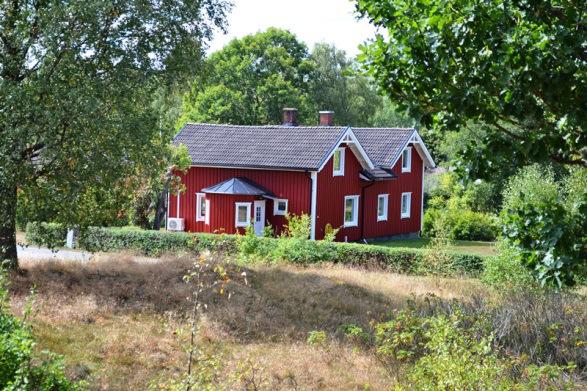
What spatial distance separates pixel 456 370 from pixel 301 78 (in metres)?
50.7

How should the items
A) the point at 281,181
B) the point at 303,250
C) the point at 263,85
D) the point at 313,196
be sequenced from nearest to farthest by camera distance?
the point at 303,250 < the point at 313,196 < the point at 281,181 < the point at 263,85

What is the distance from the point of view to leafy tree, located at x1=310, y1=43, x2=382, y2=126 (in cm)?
5949

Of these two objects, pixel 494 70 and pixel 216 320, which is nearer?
pixel 494 70

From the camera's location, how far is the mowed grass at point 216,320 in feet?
37.0

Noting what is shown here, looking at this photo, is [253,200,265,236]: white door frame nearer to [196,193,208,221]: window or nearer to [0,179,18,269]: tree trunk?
[196,193,208,221]: window

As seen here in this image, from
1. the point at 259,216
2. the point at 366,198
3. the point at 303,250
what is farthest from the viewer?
the point at 366,198

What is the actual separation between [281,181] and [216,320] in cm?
2030

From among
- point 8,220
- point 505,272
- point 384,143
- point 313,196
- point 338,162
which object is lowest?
point 505,272

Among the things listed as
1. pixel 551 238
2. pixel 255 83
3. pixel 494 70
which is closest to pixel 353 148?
pixel 255 83

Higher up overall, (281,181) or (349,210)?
(281,181)

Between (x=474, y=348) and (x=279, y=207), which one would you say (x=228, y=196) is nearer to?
(x=279, y=207)

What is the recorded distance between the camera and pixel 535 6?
26.0ft

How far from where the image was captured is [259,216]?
34.9 metres

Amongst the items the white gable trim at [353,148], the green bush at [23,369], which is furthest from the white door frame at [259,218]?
the green bush at [23,369]
